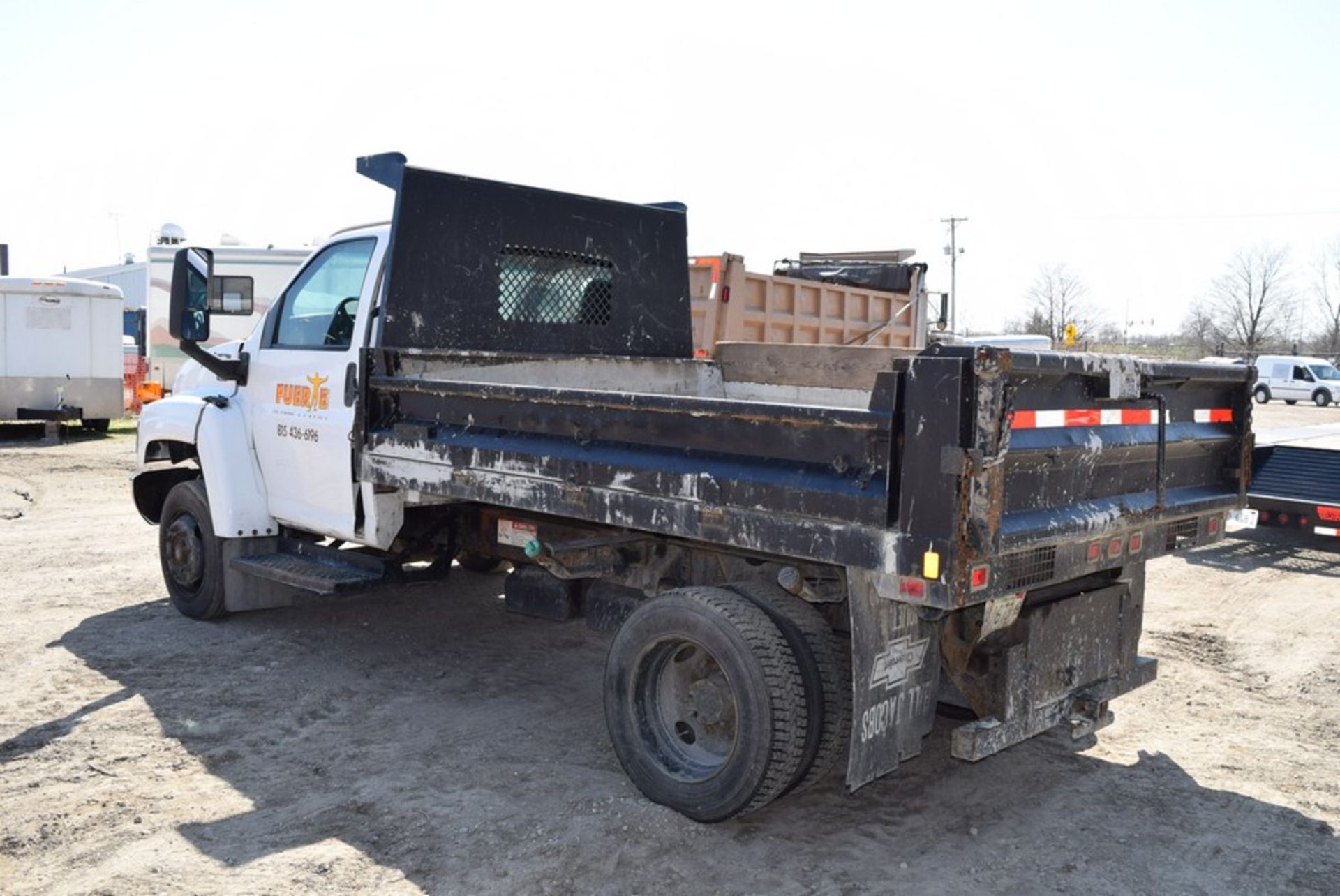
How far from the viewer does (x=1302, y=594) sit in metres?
8.26

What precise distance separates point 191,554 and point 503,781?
10.3 ft

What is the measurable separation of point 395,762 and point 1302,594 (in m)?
6.64

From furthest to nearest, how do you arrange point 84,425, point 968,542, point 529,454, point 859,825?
point 84,425
point 529,454
point 859,825
point 968,542

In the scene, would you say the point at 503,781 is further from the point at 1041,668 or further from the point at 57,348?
the point at 57,348

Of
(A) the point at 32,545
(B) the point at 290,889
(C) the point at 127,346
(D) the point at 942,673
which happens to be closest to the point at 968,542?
(D) the point at 942,673

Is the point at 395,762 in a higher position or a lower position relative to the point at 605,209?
lower

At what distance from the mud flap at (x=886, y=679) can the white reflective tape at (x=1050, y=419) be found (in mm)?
723

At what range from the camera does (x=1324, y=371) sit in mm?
37594

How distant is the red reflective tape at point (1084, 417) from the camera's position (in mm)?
3803

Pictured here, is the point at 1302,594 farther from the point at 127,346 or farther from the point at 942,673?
the point at 127,346

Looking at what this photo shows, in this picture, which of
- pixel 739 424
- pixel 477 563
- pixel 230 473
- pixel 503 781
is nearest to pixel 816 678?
pixel 739 424

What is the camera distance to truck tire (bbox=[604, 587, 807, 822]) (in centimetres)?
385

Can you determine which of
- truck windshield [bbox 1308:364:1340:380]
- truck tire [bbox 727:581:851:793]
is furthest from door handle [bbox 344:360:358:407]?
truck windshield [bbox 1308:364:1340:380]

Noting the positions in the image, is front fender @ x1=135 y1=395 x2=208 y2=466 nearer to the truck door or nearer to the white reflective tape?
the truck door
